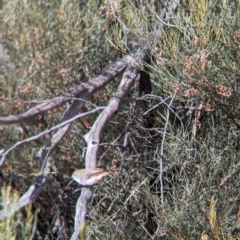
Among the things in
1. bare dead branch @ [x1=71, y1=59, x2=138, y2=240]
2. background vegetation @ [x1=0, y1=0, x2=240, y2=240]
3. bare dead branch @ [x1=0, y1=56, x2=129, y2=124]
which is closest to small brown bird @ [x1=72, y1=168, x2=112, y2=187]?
bare dead branch @ [x1=71, y1=59, x2=138, y2=240]

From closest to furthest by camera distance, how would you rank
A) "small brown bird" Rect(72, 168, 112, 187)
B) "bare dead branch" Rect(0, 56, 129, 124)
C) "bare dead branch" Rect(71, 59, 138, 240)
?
"bare dead branch" Rect(71, 59, 138, 240)
"small brown bird" Rect(72, 168, 112, 187)
"bare dead branch" Rect(0, 56, 129, 124)

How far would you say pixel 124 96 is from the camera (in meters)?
4.49

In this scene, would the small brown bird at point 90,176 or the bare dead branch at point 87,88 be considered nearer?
the small brown bird at point 90,176

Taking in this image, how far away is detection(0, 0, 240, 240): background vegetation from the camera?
3.81m

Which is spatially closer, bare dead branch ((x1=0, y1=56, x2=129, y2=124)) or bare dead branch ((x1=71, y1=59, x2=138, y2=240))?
bare dead branch ((x1=71, y1=59, x2=138, y2=240))

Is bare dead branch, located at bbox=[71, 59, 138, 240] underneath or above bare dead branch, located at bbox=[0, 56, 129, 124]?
underneath

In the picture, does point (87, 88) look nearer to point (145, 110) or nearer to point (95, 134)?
point (145, 110)

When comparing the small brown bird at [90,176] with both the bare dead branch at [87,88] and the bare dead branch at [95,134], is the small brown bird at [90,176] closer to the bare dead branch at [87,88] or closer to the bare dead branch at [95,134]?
the bare dead branch at [95,134]

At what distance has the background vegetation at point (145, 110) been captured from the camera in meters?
3.81

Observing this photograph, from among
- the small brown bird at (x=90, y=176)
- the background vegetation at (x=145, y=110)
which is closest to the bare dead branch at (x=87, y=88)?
the background vegetation at (x=145, y=110)

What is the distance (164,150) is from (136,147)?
33 centimetres

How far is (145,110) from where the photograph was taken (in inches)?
185

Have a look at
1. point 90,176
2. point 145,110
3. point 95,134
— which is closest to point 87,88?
point 145,110

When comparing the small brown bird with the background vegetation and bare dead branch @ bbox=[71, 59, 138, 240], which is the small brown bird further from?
the background vegetation
